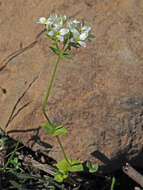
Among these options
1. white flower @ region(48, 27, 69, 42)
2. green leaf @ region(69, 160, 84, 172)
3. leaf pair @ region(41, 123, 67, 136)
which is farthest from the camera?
green leaf @ region(69, 160, 84, 172)

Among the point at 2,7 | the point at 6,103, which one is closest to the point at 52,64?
the point at 6,103

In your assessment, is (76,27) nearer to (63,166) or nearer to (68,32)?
(68,32)

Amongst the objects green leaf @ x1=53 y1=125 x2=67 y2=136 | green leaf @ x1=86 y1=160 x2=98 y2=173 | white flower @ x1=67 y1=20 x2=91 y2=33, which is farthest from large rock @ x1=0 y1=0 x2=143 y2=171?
white flower @ x1=67 y1=20 x2=91 y2=33

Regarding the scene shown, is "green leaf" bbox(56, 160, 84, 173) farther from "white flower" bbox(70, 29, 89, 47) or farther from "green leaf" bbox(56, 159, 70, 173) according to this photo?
"white flower" bbox(70, 29, 89, 47)

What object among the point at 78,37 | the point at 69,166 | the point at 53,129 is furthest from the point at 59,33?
the point at 69,166

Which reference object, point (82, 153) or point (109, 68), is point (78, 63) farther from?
point (82, 153)

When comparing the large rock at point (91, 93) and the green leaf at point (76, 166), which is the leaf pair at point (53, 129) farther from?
the green leaf at point (76, 166)
